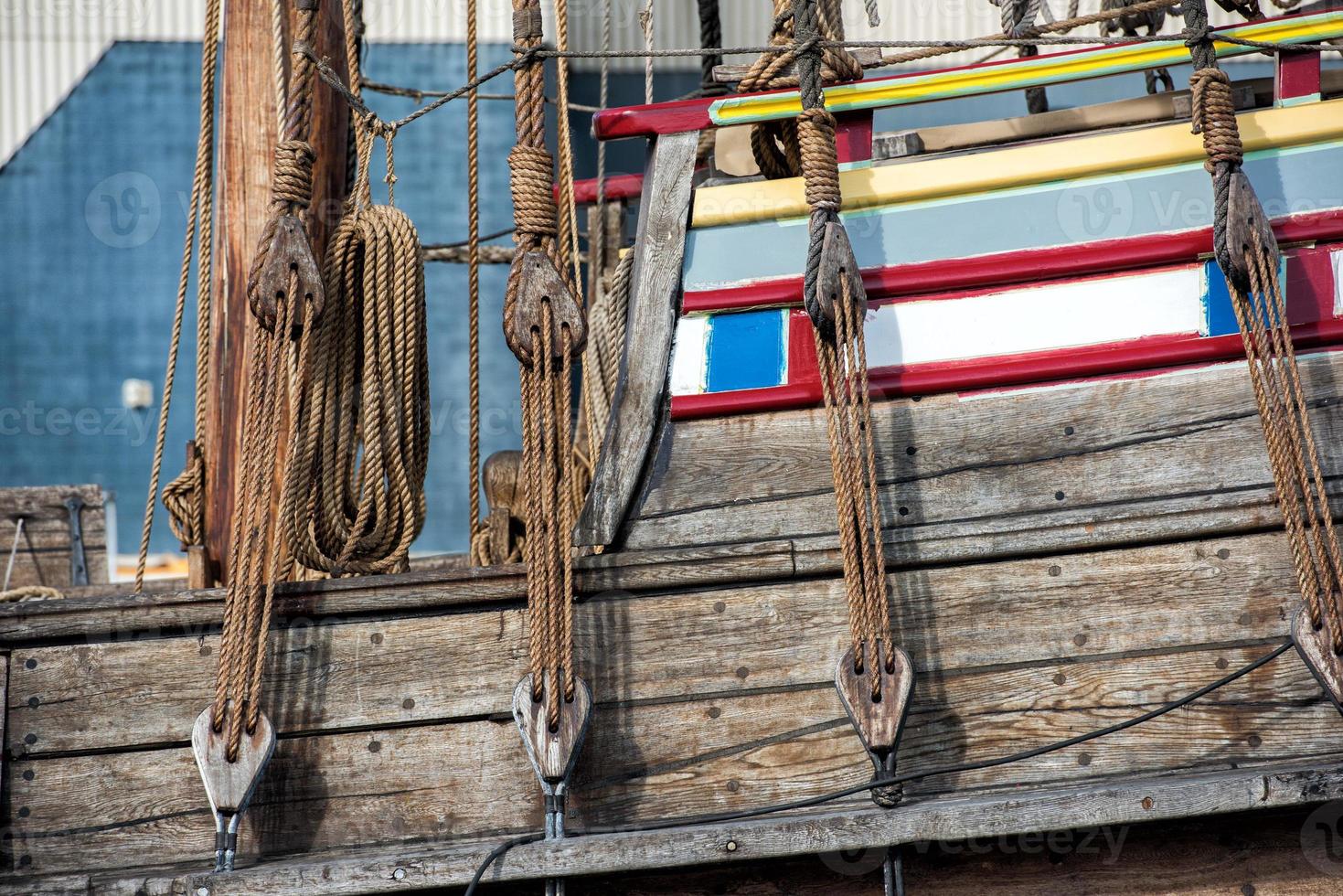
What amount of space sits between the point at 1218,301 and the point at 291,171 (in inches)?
76.7

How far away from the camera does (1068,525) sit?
94.6 inches

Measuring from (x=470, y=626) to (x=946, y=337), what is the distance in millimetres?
1147

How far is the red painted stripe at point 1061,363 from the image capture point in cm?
254

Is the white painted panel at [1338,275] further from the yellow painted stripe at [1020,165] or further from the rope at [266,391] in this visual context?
the rope at [266,391]

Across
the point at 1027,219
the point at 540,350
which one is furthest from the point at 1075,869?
the point at 540,350

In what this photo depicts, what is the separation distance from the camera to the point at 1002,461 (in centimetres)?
252

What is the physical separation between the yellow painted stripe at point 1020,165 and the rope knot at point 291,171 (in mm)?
835

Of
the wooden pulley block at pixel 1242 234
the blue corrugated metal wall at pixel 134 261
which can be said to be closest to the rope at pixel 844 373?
the wooden pulley block at pixel 1242 234

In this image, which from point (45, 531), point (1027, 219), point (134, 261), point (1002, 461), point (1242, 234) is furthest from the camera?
point (134, 261)

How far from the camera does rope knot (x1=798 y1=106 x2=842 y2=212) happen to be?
2443mm

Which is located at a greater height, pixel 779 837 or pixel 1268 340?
pixel 1268 340

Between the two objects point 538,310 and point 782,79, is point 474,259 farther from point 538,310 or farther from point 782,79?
point 782,79

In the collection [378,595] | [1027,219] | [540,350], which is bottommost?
[378,595]

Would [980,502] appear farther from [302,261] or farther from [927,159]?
[302,261]
